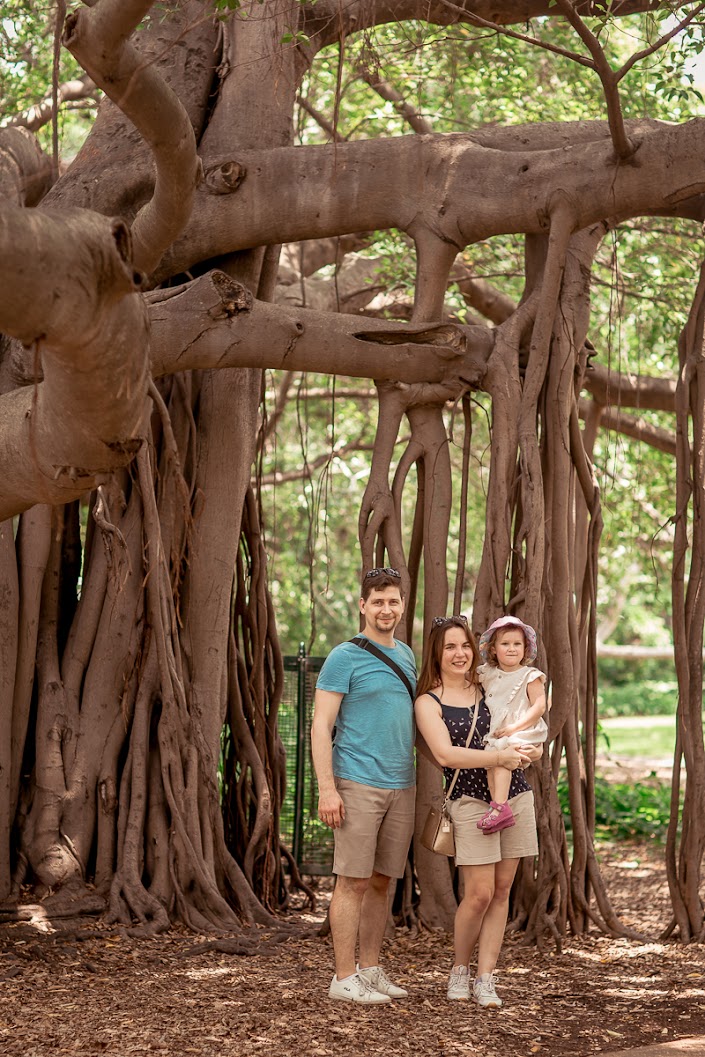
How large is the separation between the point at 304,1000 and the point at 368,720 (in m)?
0.91

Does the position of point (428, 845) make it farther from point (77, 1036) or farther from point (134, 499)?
point (134, 499)

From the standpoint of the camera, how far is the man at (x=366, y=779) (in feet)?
12.5

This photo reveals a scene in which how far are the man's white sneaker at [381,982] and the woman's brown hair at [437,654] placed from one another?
0.89 metres

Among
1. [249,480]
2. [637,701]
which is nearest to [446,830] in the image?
[249,480]

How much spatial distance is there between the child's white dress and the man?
0.28 metres

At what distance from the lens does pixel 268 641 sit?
6.01m

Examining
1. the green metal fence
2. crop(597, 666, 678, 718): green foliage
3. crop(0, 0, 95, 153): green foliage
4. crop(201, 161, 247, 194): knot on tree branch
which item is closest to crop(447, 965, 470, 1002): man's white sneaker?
the green metal fence

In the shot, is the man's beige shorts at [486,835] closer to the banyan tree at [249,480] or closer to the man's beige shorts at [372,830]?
the man's beige shorts at [372,830]

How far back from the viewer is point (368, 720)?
3879 mm

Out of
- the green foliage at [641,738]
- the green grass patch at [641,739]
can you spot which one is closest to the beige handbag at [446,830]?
the green foliage at [641,738]

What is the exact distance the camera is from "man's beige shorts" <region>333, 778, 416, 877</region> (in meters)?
3.81

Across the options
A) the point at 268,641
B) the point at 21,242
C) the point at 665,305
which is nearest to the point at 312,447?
the point at 665,305

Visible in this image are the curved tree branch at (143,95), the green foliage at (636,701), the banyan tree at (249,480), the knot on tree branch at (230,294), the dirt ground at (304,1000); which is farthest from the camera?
the green foliage at (636,701)

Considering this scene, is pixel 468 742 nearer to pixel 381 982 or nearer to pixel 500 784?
pixel 500 784
